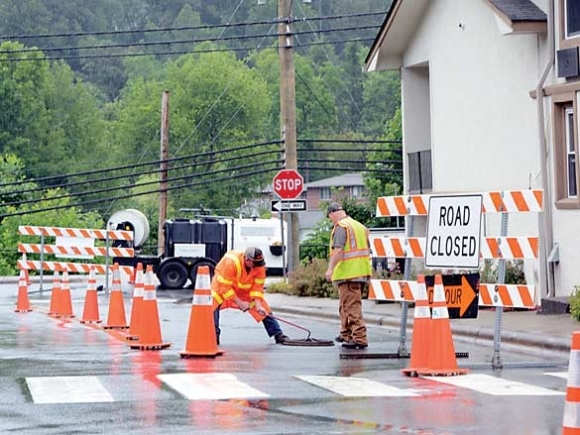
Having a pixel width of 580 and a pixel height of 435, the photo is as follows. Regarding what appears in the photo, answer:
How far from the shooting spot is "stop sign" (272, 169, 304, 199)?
3122 centimetres

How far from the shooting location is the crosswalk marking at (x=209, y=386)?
11820mm

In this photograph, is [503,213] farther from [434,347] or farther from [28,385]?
[28,385]

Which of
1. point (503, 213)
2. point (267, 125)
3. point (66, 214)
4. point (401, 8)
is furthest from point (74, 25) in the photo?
point (503, 213)

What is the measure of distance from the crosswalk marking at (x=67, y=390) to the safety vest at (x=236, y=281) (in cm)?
370

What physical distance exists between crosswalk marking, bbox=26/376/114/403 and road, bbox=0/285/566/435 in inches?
0.5

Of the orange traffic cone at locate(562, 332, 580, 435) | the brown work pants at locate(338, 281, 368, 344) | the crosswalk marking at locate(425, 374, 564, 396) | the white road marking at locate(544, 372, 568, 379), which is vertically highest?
the brown work pants at locate(338, 281, 368, 344)

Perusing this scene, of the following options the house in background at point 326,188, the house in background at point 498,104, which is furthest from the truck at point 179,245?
the house in background at point 326,188

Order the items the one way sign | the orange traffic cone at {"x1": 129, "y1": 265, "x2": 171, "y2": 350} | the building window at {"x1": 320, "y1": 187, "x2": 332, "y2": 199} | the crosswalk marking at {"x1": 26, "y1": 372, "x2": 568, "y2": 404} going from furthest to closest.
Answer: the building window at {"x1": 320, "y1": 187, "x2": 332, "y2": 199} < the one way sign < the orange traffic cone at {"x1": 129, "y1": 265, "x2": 171, "y2": 350} < the crosswalk marking at {"x1": 26, "y1": 372, "x2": 568, "y2": 404}

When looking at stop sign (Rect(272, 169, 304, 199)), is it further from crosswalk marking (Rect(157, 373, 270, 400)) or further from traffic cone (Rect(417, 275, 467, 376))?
crosswalk marking (Rect(157, 373, 270, 400))

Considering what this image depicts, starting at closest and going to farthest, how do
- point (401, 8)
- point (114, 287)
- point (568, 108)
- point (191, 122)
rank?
point (114, 287)
point (568, 108)
point (401, 8)
point (191, 122)

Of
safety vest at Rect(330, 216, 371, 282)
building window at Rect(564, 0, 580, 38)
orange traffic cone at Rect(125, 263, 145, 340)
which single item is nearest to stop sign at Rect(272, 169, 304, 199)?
building window at Rect(564, 0, 580, 38)

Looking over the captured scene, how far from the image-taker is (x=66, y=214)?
54.7 m

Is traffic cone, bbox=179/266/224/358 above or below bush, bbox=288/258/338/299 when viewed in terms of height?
below

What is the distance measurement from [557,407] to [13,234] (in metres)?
39.4
